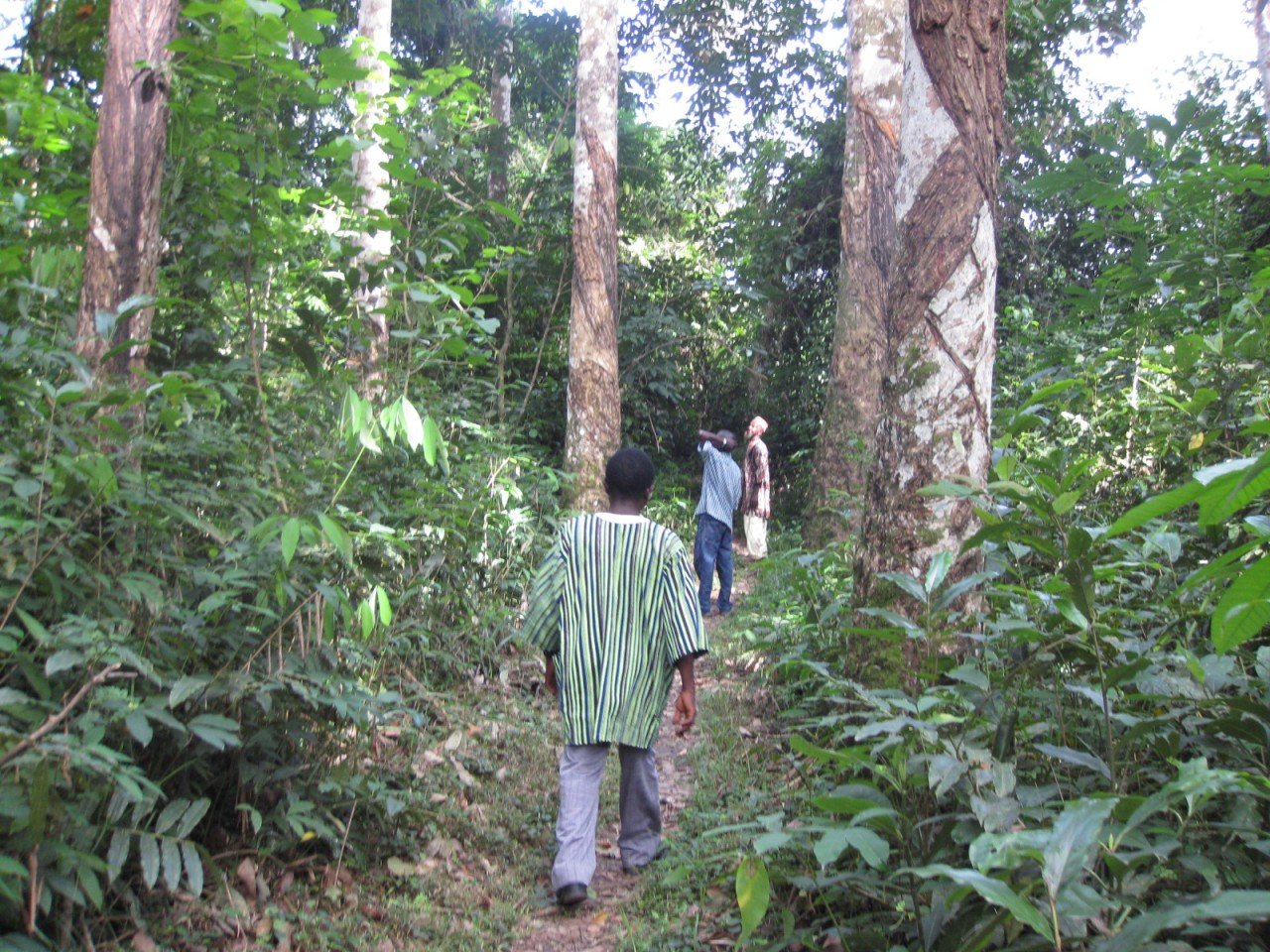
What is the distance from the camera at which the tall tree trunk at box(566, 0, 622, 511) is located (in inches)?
403

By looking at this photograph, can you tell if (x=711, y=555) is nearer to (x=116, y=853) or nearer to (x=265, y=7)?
(x=265, y=7)

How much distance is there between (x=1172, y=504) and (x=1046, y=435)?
605 cm

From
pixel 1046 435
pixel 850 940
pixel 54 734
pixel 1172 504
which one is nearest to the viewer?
pixel 1172 504

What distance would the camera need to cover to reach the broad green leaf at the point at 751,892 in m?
2.40

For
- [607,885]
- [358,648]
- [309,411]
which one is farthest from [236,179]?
[607,885]

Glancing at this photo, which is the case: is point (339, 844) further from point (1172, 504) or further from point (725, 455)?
point (725, 455)

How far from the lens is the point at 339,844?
398 centimetres

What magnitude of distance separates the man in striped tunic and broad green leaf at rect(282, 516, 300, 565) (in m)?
1.53

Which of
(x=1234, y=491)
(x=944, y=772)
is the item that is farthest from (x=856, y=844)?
(x=1234, y=491)

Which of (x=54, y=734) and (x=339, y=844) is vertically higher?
(x=54, y=734)

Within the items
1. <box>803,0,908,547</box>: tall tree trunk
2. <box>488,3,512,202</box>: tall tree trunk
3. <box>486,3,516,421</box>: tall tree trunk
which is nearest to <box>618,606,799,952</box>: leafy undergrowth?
<box>803,0,908,547</box>: tall tree trunk

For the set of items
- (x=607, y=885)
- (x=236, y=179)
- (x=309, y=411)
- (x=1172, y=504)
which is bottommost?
(x=607, y=885)

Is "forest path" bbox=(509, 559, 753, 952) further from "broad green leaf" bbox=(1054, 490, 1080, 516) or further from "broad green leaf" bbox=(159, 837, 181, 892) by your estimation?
"broad green leaf" bbox=(1054, 490, 1080, 516)

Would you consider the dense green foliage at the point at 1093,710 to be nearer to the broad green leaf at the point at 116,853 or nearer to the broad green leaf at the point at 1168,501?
the broad green leaf at the point at 1168,501
